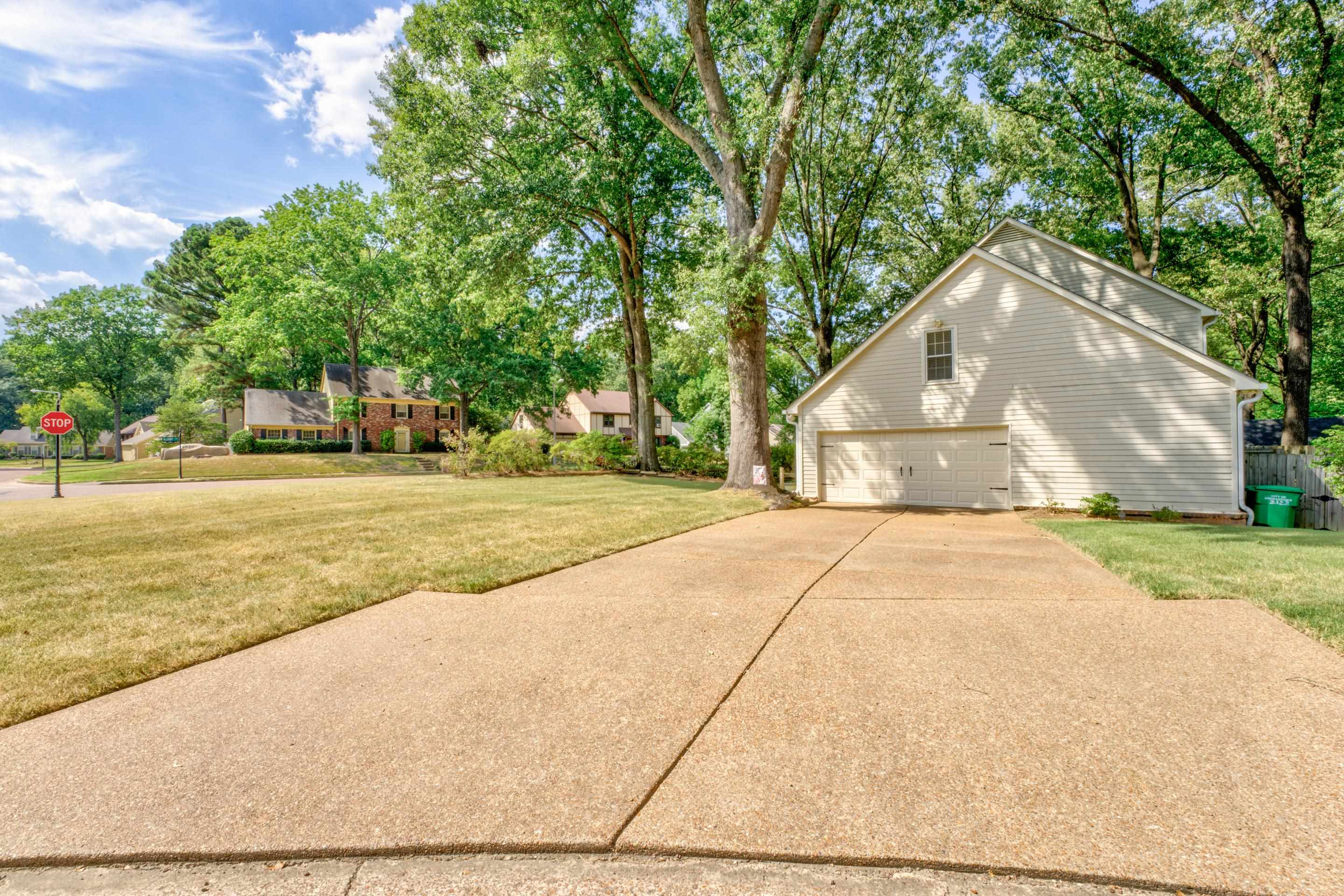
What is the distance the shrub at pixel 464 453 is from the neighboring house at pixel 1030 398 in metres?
11.7

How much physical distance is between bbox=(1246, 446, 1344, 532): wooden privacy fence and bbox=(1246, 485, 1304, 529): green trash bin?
0.65 metres

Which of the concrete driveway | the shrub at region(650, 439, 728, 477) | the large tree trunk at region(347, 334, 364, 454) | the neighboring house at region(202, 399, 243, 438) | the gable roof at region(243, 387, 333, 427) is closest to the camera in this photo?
the concrete driveway

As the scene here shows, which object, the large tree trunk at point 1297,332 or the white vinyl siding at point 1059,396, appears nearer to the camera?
the white vinyl siding at point 1059,396

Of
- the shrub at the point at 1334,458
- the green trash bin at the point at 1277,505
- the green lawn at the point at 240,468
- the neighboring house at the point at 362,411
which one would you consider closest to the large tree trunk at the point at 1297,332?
the green trash bin at the point at 1277,505

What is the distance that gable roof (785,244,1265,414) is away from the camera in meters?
10.5

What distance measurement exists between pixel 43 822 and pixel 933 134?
24.0 metres

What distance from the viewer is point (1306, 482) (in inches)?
492

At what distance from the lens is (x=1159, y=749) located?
2.55 meters

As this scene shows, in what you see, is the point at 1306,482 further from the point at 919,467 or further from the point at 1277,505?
the point at 919,467

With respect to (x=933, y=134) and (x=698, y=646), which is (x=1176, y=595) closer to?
(x=698, y=646)

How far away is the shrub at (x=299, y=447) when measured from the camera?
111 ft

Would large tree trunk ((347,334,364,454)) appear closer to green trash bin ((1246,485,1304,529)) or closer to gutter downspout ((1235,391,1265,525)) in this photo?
gutter downspout ((1235,391,1265,525))

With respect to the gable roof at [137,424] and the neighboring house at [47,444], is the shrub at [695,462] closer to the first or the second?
the neighboring house at [47,444]

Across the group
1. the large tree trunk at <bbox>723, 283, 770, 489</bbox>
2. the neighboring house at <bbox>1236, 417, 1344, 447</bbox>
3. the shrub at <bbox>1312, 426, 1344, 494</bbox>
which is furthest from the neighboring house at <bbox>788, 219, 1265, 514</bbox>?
the neighboring house at <bbox>1236, 417, 1344, 447</bbox>
